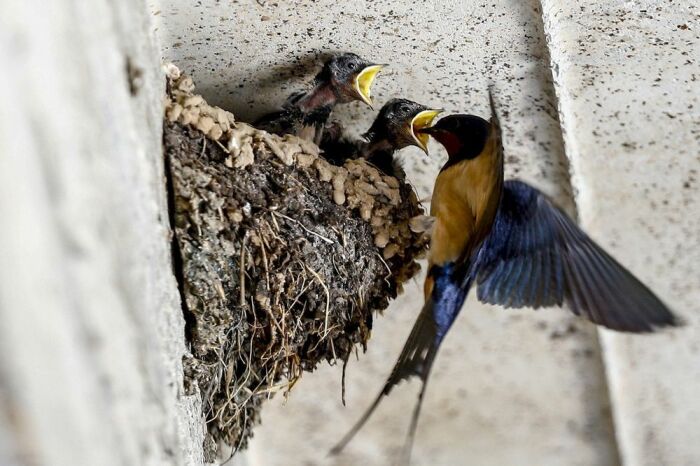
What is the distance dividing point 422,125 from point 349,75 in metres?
0.23

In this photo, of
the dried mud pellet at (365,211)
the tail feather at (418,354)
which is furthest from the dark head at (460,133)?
the tail feather at (418,354)

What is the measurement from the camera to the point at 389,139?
7.00 ft

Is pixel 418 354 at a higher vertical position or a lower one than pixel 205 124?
lower

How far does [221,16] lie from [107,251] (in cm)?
110

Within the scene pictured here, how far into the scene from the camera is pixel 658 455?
279cm

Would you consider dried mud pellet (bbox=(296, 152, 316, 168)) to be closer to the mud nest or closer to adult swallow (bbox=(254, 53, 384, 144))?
the mud nest

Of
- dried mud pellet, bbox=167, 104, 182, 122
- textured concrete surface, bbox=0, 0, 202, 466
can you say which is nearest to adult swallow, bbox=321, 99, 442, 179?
dried mud pellet, bbox=167, 104, 182, 122

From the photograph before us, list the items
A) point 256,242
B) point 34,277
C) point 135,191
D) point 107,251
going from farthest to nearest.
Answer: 1. point 256,242
2. point 135,191
3. point 107,251
4. point 34,277

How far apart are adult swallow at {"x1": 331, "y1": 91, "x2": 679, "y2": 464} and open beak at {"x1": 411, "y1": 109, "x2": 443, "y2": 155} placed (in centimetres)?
2

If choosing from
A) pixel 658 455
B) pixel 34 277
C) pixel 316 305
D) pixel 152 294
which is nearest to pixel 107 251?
pixel 34 277

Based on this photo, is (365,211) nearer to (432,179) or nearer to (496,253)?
(496,253)

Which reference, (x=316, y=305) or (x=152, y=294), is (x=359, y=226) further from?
(x=152, y=294)

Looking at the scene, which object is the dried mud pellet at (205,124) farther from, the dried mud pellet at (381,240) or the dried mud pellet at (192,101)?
the dried mud pellet at (381,240)

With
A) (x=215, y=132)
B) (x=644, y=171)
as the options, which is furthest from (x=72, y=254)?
(x=644, y=171)
